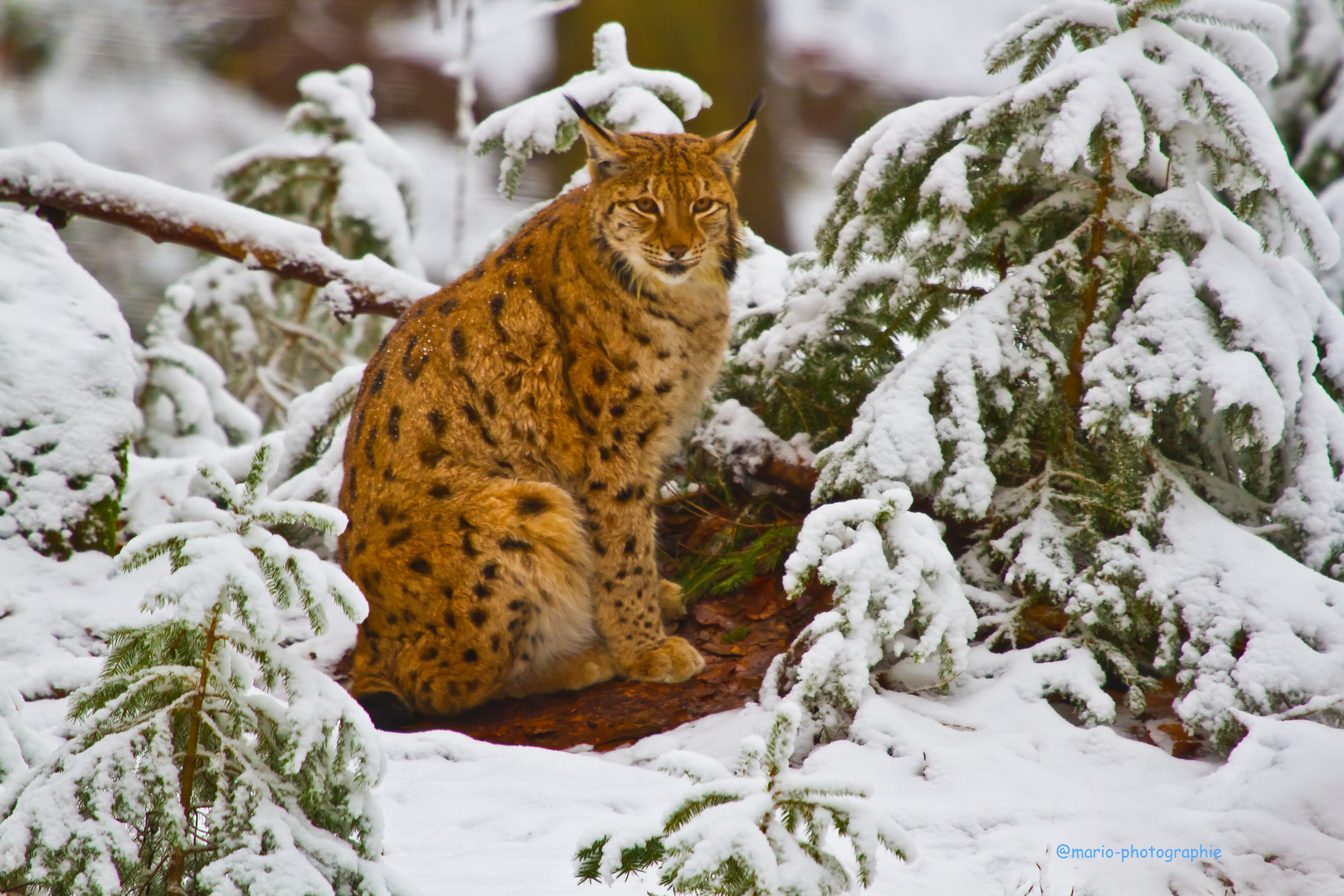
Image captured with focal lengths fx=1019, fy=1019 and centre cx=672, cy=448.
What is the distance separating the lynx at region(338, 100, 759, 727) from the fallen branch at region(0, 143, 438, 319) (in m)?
1.17

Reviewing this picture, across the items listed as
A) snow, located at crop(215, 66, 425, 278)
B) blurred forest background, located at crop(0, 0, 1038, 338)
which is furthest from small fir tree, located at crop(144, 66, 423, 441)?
blurred forest background, located at crop(0, 0, 1038, 338)

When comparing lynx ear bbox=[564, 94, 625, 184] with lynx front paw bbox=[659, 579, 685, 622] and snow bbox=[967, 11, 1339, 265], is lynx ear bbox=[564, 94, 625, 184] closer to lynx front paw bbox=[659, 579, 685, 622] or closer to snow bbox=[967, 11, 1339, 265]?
snow bbox=[967, 11, 1339, 265]

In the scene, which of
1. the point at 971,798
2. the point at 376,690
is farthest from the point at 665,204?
the point at 971,798

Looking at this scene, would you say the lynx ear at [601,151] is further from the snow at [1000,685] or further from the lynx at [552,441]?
Result: the snow at [1000,685]

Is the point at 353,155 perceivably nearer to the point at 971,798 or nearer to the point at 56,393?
the point at 56,393

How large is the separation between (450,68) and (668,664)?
520 centimetres

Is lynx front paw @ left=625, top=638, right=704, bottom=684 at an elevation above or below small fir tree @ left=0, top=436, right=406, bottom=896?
below

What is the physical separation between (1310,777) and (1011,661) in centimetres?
88

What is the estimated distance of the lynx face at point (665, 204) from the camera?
3.54 m

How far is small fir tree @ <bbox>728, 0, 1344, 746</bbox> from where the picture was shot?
301 cm

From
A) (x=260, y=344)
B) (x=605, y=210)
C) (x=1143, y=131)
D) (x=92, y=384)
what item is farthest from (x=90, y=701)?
(x=260, y=344)

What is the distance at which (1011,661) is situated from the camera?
10.3ft

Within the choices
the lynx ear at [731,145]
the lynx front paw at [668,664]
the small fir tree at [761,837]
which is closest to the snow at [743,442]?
the lynx front paw at [668,664]

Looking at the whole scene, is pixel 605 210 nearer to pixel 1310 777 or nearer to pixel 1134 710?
pixel 1134 710
